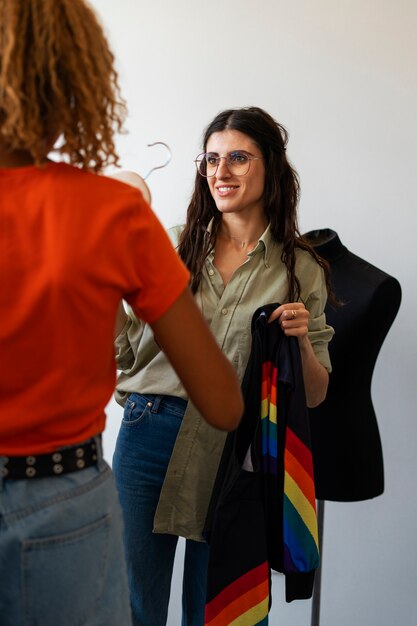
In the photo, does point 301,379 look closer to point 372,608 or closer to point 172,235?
point 172,235

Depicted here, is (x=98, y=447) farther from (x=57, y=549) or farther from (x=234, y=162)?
(x=234, y=162)

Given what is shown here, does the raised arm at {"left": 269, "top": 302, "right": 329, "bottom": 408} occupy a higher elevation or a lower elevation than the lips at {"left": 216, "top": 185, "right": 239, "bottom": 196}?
lower

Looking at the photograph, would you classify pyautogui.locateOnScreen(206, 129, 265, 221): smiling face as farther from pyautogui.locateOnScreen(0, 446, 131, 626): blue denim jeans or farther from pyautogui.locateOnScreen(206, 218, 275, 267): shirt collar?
pyautogui.locateOnScreen(0, 446, 131, 626): blue denim jeans

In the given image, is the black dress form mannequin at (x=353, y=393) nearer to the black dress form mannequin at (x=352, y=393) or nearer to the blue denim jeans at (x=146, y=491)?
the black dress form mannequin at (x=352, y=393)

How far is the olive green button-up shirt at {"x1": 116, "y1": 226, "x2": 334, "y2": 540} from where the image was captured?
69.4 inches

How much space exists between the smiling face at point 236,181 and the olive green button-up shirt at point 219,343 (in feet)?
0.29

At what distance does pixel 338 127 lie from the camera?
2.52m

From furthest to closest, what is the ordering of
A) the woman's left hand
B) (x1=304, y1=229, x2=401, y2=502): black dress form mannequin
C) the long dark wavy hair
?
(x1=304, y1=229, x2=401, y2=502): black dress form mannequin
the long dark wavy hair
the woman's left hand

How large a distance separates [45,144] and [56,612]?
53 cm

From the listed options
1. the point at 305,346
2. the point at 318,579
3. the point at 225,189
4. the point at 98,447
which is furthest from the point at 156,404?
the point at 318,579

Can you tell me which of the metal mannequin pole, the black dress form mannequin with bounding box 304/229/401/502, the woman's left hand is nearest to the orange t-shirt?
the woman's left hand

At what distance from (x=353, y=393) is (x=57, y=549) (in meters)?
1.29

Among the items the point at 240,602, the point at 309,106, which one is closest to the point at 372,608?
the point at 240,602

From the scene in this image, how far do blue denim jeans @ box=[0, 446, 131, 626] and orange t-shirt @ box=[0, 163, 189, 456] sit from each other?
0.16 feet
